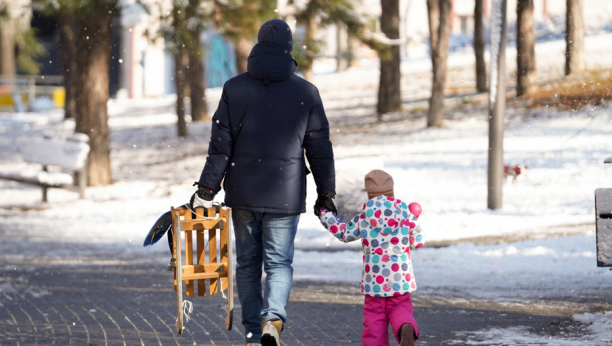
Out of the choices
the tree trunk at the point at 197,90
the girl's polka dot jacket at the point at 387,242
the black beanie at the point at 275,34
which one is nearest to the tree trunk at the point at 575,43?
the tree trunk at the point at 197,90

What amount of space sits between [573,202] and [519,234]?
2325 millimetres

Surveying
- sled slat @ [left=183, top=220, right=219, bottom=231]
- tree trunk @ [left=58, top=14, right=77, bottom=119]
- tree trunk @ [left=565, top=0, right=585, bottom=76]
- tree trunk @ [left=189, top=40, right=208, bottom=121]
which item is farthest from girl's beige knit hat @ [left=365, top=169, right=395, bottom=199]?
tree trunk @ [left=58, top=14, right=77, bottom=119]

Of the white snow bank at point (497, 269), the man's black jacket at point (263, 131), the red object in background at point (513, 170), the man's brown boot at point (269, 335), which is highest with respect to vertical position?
the man's black jacket at point (263, 131)

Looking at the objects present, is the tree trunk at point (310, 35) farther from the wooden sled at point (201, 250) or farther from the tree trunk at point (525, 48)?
the wooden sled at point (201, 250)

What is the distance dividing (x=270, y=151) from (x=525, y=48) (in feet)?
58.9

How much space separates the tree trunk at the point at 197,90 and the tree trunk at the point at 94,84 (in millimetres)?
9635

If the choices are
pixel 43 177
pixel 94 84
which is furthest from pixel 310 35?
pixel 43 177

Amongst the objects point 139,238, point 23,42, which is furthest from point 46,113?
point 139,238

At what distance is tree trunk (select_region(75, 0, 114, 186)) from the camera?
14.7 m

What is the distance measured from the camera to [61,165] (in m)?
14.0

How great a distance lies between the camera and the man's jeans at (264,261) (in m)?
4.69

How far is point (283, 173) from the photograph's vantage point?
470 centimetres

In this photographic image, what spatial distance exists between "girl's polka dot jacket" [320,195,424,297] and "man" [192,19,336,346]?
1.14 feet

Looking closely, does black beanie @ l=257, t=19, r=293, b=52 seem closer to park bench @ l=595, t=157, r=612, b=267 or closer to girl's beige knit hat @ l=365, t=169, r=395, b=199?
girl's beige knit hat @ l=365, t=169, r=395, b=199
